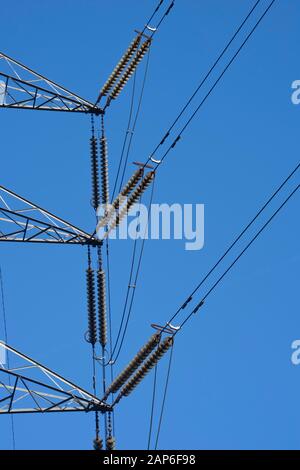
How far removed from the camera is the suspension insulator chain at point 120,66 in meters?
42.8

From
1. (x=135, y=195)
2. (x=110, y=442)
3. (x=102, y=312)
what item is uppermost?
(x=135, y=195)

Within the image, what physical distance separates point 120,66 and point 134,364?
9.90 m

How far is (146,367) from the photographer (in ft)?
119

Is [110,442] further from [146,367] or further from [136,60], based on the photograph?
[136,60]

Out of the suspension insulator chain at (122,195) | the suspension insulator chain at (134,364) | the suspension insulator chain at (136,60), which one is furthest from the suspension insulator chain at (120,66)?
the suspension insulator chain at (134,364)

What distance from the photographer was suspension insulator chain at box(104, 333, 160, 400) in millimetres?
35375

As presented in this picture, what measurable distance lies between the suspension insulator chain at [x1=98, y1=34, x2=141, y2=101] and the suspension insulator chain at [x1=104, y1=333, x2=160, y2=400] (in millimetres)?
9171

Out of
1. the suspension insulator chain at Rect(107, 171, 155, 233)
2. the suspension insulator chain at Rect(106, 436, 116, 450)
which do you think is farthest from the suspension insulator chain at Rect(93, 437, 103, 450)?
the suspension insulator chain at Rect(107, 171, 155, 233)

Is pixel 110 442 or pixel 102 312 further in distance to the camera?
pixel 102 312

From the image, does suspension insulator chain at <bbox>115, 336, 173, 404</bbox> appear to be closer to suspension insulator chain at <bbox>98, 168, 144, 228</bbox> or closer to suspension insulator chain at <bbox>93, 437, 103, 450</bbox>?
suspension insulator chain at <bbox>93, 437, 103, 450</bbox>

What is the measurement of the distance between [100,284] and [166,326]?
24.7ft

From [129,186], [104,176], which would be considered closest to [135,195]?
[129,186]
